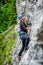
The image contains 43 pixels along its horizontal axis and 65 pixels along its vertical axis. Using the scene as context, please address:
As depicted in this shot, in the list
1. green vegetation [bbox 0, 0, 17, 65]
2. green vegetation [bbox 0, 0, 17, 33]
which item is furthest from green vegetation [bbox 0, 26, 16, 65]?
green vegetation [bbox 0, 0, 17, 33]

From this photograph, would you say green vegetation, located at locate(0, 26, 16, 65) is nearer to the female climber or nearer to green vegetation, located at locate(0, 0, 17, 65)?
green vegetation, located at locate(0, 0, 17, 65)

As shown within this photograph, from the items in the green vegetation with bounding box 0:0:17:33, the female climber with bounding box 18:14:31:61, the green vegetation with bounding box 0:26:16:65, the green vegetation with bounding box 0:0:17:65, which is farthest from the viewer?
the green vegetation with bounding box 0:0:17:33

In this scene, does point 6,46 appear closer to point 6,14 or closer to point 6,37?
point 6,37

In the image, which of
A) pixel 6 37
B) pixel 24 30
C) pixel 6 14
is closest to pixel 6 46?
pixel 6 37

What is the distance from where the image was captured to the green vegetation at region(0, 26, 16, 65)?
868 inches

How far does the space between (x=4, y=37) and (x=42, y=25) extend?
1459cm

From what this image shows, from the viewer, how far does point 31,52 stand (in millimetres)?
13953

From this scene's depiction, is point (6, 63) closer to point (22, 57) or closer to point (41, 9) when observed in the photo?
point (22, 57)

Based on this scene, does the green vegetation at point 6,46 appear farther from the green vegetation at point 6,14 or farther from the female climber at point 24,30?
the female climber at point 24,30

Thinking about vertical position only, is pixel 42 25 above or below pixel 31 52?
above

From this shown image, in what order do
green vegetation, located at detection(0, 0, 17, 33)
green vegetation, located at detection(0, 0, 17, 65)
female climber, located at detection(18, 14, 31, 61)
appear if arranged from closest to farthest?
female climber, located at detection(18, 14, 31, 61) → green vegetation, located at detection(0, 0, 17, 65) → green vegetation, located at detection(0, 0, 17, 33)

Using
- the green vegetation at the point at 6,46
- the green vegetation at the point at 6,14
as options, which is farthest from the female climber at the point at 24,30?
the green vegetation at the point at 6,14

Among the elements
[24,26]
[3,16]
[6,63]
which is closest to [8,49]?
[6,63]

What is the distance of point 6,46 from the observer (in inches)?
966
